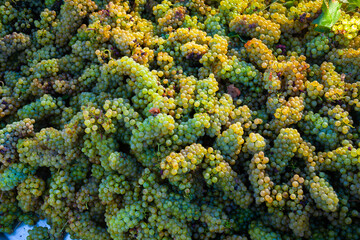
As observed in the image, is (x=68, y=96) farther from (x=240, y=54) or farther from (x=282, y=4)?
(x=282, y=4)

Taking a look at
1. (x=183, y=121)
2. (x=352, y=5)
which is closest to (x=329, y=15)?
(x=352, y=5)

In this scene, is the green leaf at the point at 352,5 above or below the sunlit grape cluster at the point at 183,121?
above

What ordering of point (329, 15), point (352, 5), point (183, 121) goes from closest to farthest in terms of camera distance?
point (183, 121) < point (329, 15) < point (352, 5)

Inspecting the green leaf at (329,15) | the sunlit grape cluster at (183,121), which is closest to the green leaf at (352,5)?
the sunlit grape cluster at (183,121)

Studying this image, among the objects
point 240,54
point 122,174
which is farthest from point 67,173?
point 240,54

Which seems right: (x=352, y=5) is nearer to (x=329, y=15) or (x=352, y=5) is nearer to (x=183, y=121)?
(x=329, y=15)

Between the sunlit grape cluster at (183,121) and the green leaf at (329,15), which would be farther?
the green leaf at (329,15)

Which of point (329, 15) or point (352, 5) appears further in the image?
point (352, 5)

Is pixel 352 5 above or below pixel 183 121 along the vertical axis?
above

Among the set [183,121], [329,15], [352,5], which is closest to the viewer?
[183,121]

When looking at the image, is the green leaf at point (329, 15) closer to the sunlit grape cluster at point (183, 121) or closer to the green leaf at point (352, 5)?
the sunlit grape cluster at point (183, 121)

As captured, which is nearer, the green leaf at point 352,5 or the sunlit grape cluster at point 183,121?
the sunlit grape cluster at point 183,121
